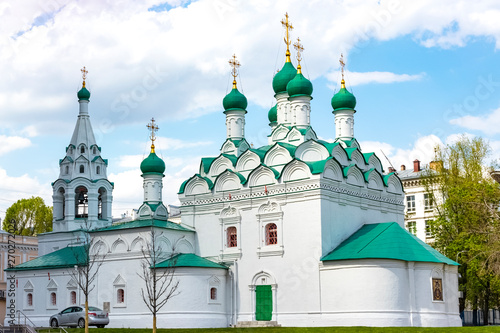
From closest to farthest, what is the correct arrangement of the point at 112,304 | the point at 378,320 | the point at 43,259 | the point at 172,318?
the point at 378,320
the point at 172,318
the point at 112,304
the point at 43,259

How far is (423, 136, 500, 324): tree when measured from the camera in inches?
1155

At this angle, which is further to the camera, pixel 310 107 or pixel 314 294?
pixel 310 107

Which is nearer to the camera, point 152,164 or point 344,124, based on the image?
point 344,124

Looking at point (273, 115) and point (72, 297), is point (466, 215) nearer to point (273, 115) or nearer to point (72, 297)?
point (273, 115)

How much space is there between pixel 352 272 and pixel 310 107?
26.3 ft

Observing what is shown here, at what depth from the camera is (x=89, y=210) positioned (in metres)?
34.0

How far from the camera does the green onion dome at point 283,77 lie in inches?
1180

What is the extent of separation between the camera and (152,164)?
32.1m

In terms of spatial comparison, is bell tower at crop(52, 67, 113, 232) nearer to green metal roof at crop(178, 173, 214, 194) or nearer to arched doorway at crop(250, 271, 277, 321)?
green metal roof at crop(178, 173, 214, 194)

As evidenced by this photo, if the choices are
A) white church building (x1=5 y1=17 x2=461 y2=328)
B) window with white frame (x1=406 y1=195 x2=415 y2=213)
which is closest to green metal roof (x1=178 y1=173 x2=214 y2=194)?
white church building (x1=5 y1=17 x2=461 y2=328)

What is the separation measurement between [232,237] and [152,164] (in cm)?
639

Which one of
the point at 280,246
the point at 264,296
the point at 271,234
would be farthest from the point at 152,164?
the point at 264,296

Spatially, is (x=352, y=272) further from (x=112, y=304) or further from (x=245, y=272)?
(x=112, y=304)

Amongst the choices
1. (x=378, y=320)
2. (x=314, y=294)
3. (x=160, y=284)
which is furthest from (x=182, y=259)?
(x=378, y=320)
